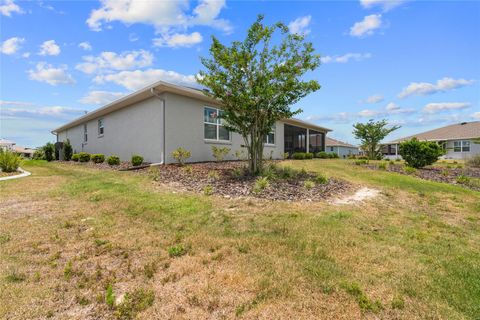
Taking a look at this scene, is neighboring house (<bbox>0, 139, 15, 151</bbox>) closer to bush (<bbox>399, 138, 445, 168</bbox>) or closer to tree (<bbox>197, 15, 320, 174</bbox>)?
tree (<bbox>197, 15, 320, 174</bbox>)

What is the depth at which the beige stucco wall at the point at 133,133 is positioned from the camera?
41.6 feet

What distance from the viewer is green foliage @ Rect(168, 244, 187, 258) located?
11.4 ft

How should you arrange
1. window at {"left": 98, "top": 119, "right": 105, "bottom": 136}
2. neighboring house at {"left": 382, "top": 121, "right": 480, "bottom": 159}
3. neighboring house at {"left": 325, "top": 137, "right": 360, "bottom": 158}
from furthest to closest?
1. neighboring house at {"left": 325, "top": 137, "right": 360, "bottom": 158}
2. neighboring house at {"left": 382, "top": 121, "right": 480, "bottom": 159}
3. window at {"left": 98, "top": 119, "right": 105, "bottom": 136}

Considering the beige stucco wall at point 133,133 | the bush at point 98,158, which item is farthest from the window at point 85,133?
the bush at point 98,158

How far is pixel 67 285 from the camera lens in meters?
2.84

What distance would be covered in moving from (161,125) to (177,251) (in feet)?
31.3

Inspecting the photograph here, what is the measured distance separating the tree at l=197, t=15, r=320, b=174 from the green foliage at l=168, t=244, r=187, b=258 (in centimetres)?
543

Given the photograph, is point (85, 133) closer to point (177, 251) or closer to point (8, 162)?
point (8, 162)

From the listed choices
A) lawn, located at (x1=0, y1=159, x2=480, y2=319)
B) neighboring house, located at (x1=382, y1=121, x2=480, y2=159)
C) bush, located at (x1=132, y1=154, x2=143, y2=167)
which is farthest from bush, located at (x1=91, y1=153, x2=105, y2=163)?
neighboring house, located at (x1=382, y1=121, x2=480, y2=159)

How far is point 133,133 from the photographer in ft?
47.3

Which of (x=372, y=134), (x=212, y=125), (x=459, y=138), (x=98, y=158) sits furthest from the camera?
(x=459, y=138)

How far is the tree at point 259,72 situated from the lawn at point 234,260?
11.8 ft

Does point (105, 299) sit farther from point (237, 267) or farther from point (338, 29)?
point (338, 29)

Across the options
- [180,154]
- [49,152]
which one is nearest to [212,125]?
[180,154]
